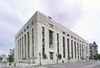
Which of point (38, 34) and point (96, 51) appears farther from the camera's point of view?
point (96, 51)

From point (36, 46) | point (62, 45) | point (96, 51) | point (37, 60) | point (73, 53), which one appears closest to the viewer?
point (37, 60)

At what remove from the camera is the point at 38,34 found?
161 ft

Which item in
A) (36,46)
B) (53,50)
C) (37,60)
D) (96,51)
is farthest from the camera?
→ (96,51)

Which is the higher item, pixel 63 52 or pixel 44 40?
pixel 44 40

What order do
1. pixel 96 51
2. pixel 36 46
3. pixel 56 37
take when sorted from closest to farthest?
pixel 36 46 < pixel 56 37 < pixel 96 51

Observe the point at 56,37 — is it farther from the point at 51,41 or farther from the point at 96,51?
the point at 96,51

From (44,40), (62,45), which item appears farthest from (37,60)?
(62,45)

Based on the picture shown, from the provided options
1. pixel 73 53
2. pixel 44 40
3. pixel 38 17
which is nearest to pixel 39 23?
pixel 38 17

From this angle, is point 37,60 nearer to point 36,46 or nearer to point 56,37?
point 36,46

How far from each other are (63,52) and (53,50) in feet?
43.2

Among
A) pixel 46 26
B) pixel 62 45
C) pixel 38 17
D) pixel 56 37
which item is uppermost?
pixel 38 17

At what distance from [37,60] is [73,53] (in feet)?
137

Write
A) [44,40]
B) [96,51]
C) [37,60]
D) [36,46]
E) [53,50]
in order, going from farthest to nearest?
[96,51] < [53,50] < [44,40] < [36,46] < [37,60]

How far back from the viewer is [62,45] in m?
66.8
